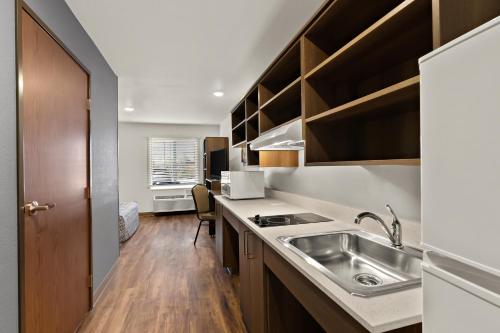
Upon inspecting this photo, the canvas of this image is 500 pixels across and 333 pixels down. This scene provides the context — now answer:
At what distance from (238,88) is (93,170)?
7.60 ft

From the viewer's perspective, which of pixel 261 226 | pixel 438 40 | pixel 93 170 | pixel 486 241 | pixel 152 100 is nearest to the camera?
pixel 486 241

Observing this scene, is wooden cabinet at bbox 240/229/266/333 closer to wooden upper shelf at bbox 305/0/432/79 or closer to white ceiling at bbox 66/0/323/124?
wooden upper shelf at bbox 305/0/432/79

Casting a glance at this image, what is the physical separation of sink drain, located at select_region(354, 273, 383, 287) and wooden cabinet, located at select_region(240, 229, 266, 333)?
0.56 metres

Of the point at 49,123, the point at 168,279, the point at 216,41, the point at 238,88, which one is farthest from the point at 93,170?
the point at 238,88

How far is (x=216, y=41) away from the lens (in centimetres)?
235

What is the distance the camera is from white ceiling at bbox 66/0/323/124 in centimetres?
184

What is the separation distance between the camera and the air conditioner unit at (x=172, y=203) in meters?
6.42

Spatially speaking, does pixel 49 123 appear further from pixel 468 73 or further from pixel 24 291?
pixel 468 73

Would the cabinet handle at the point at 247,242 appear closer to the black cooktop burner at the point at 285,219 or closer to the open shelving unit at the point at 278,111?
the black cooktop burner at the point at 285,219

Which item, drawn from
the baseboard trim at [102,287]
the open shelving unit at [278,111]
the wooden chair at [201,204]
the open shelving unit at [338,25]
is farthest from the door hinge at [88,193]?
the open shelving unit at [338,25]

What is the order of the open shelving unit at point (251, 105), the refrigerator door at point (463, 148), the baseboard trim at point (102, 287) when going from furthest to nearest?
the open shelving unit at point (251, 105), the baseboard trim at point (102, 287), the refrigerator door at point (463, 148)

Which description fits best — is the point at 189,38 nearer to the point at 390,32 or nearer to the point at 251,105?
the point at 251,105

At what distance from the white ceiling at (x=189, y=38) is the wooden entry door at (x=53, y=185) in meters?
0.47

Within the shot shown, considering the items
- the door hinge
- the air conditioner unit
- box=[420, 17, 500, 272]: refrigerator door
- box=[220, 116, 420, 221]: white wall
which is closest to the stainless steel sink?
box=[220, 116, 420, 221]: white wall
